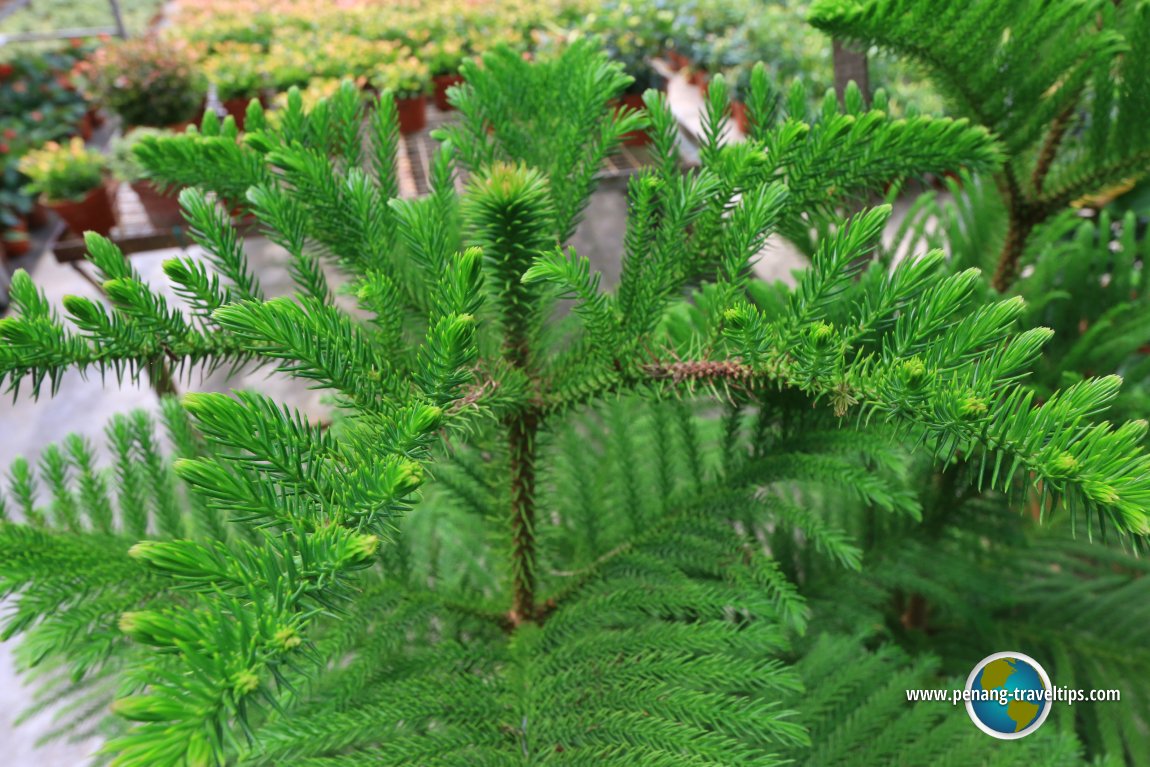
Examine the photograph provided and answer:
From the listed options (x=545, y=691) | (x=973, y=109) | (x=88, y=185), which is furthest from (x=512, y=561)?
(x=88, y=185)

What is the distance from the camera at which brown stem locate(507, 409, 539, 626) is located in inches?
21.4

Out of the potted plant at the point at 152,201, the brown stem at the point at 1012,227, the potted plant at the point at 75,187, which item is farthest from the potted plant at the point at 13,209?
the brown stem at the point at 1012,227

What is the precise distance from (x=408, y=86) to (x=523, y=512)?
1832mm

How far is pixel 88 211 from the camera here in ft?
6.31

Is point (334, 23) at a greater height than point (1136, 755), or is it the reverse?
point (334, 23)

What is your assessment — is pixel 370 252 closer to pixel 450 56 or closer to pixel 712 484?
pixel 712 484

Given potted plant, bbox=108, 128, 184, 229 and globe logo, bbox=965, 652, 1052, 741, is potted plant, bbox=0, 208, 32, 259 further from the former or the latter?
globe logo, bbox=965, 652, 1052, 741

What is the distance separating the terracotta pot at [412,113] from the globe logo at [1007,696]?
1.88 metres


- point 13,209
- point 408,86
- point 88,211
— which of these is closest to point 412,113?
Answer: point 408,86

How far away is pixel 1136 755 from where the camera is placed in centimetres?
69

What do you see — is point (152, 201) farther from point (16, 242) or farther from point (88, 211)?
point (16, 242)

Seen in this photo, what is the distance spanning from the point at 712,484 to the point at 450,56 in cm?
200

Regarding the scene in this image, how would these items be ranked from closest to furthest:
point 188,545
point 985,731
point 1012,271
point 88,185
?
point 188,545
point 985,731
point 1012,271
point 88,185

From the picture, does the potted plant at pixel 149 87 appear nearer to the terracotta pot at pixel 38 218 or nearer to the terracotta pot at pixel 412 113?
the terracotta pot at pixel 412 113
